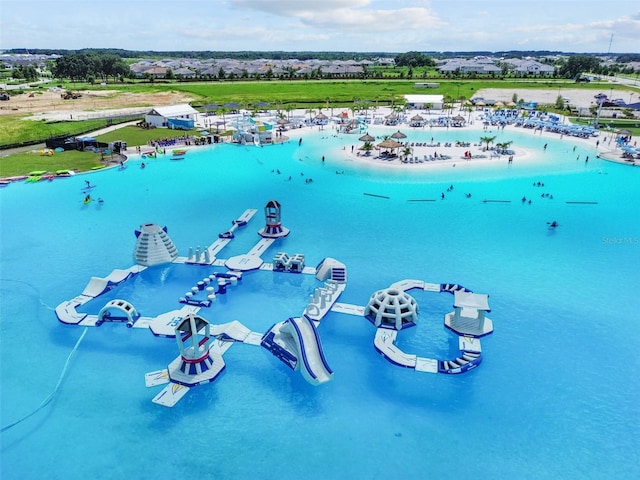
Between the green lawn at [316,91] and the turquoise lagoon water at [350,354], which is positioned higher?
Answer: the green lawn at [316,91]

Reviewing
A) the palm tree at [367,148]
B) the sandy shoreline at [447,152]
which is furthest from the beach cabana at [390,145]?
the palm tree at [367,148]

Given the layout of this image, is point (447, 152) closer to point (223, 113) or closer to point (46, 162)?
point (223, 113)

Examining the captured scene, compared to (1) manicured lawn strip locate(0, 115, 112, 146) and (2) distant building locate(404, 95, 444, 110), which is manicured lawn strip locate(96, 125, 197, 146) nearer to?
(1) manicured lawn strip locate(0, 115, 112, 146)

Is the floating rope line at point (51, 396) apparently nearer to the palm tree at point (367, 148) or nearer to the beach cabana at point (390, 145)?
the beach cabana at point (390, 145)

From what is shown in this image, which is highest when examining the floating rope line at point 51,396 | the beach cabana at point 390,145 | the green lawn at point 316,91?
the green lawn at point 316,91

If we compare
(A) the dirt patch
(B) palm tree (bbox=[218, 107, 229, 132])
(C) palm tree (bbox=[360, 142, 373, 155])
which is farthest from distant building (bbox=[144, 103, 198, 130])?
(C) palm tree (bbox=[360, 142, 373, 155])

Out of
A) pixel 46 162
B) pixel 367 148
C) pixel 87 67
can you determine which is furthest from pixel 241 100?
pixel 87 67

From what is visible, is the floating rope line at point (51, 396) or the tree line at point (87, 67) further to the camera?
the tree line at point (87, 67)
